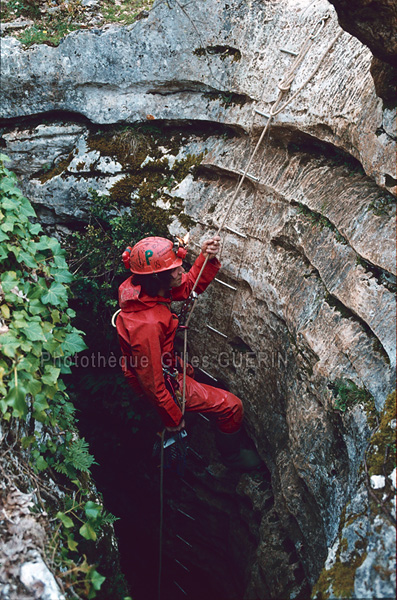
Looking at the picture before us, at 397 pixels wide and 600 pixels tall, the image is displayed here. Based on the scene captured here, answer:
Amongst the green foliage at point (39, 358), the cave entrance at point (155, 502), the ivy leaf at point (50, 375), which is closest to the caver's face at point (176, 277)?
the green foliage at point (39, 358)

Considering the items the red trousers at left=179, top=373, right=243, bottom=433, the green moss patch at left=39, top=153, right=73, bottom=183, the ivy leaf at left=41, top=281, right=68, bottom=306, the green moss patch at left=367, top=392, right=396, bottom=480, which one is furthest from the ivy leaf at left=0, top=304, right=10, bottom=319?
the green moss patch at left=39, top=153, right=73, bottom=183

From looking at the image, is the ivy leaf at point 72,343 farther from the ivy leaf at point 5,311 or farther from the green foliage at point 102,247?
the green foliage at point 102,247

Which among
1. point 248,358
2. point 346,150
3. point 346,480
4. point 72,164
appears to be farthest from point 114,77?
point 346,480

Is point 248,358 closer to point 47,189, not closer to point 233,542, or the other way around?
point 233,542

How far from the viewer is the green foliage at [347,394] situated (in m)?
3.57

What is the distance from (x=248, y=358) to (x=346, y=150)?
7.28 ft

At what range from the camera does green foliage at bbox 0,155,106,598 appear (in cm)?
342

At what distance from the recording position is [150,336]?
4.43 meters

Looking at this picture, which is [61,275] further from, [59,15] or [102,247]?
[59,15]

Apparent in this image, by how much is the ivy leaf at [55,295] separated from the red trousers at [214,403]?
1354mm

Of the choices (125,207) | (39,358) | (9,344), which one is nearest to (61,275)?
(39,358)

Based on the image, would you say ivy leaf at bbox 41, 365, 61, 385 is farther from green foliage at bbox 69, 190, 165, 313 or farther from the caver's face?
green foliage at bbox 69, 190, 165, 313

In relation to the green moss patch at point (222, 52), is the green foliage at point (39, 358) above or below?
below

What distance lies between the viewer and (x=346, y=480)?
364cm
